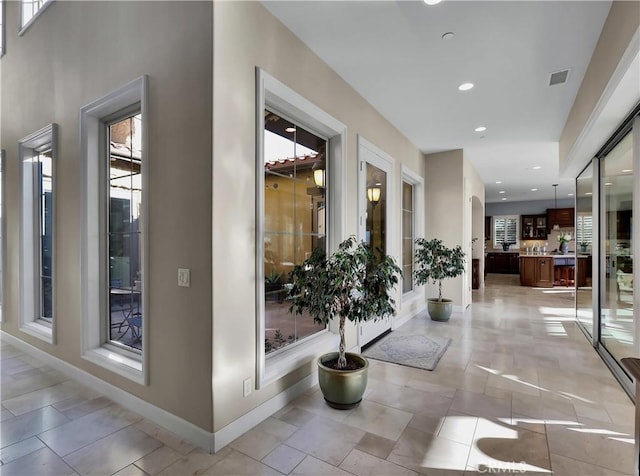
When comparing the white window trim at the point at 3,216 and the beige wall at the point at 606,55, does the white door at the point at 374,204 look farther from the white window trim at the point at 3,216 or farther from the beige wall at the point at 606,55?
the white window trim at the point at 3,216

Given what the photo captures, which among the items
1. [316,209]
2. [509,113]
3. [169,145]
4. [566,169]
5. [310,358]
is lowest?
[310,358]

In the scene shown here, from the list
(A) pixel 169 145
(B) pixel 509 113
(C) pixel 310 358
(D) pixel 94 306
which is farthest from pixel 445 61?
(D) pixel 94 306

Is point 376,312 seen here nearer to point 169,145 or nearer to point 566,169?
point 169,145

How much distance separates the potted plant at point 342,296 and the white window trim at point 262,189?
313 millimetres

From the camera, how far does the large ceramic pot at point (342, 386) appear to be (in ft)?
8.30

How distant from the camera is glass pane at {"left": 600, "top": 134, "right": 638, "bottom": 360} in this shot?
118 inches

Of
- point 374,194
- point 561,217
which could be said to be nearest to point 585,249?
point 374,194

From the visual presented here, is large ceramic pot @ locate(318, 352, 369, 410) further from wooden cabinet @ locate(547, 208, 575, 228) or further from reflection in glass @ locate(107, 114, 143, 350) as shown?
wooden cabinet @ locate(547, 208, 575, 228)

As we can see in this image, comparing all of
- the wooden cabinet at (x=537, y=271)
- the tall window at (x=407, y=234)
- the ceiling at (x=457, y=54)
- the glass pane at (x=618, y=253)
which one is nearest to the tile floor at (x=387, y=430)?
the glass pane at (x=618, y=253)

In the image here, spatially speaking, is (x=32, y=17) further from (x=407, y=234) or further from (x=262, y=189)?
(x=407, y=234)

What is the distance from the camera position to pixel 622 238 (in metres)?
3.20

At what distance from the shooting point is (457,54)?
10.00ft

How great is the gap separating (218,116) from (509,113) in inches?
160

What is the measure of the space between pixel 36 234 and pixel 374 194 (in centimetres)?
414
